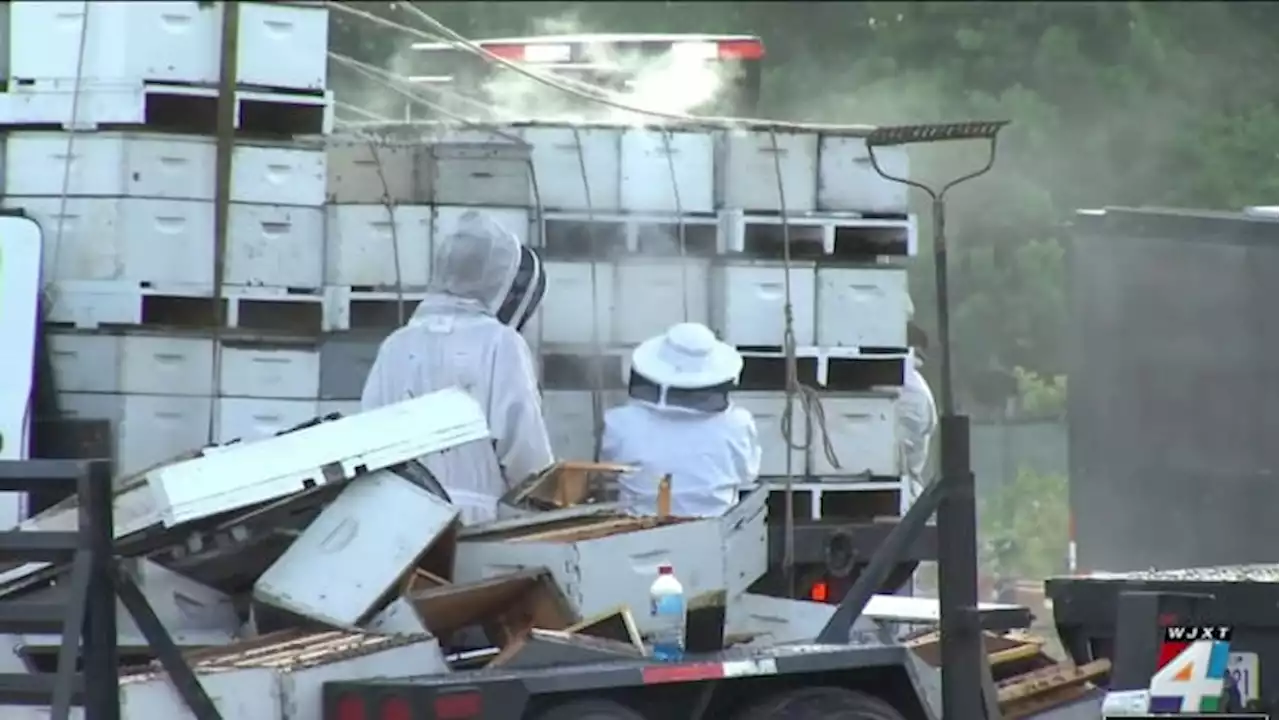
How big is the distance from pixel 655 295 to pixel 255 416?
1.71m

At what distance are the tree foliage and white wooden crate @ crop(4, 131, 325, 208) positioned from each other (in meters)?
8.91

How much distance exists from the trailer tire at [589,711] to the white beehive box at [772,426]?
3.43 metres

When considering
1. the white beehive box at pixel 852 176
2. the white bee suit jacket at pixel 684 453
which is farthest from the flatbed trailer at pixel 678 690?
the white beehive box at pixel 852 176

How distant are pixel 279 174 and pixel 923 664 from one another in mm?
3701

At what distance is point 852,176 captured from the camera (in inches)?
421

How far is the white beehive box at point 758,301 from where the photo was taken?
10.5 m

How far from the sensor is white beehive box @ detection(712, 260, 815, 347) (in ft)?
34.5

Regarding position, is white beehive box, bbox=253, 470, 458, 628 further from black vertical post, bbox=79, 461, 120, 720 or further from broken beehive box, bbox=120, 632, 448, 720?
black vertical post, bbox=79, 461, 120, 720

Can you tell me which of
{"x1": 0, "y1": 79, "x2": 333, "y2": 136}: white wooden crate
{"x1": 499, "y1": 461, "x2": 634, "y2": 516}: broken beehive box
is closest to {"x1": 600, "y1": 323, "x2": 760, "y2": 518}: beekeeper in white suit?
{"x1": 499, "y1": 461, "x2": 634, "y2": 516}: broken beehive box

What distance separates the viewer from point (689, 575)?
8023mm

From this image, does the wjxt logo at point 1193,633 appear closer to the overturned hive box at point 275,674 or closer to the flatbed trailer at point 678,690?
the flatbed trailer at point 678,690

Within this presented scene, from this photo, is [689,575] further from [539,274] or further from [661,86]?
[661,86]

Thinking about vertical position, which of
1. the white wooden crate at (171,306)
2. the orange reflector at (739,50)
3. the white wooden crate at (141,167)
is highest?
the orange reflector at (739,50)

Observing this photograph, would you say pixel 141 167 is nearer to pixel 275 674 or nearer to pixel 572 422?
pixel 572 422
